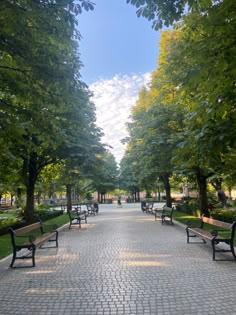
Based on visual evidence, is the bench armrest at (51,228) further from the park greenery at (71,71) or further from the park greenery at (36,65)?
the park greenery at (36,65)

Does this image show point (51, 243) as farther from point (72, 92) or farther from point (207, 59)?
point (207, 59)

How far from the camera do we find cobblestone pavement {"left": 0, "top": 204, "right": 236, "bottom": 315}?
5.60m

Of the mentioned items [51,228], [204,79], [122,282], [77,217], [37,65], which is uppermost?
[37,65]

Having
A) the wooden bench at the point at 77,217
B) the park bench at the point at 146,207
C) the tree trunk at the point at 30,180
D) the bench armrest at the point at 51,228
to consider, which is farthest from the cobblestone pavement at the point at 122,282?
the park bench at the point at 146,207

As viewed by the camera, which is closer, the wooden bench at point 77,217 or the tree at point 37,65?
the tree at point 37,65

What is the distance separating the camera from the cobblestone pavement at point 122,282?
18.4 feet

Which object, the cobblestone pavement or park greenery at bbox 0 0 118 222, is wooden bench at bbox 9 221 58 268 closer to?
the cobblestone pavement

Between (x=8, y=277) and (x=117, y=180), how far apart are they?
55155 millimetres

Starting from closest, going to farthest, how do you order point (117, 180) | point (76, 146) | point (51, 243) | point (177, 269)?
point (177, 269)
point (51, 243)
point (76, 146)
point (117, 180)

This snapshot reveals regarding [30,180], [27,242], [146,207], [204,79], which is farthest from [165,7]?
[146,207]

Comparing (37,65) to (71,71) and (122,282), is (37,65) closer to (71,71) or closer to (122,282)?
(71,71)

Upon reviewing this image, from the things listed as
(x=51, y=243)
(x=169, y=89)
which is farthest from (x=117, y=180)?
(x=51, y=243)

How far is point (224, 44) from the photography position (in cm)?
604

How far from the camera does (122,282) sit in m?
7.08
